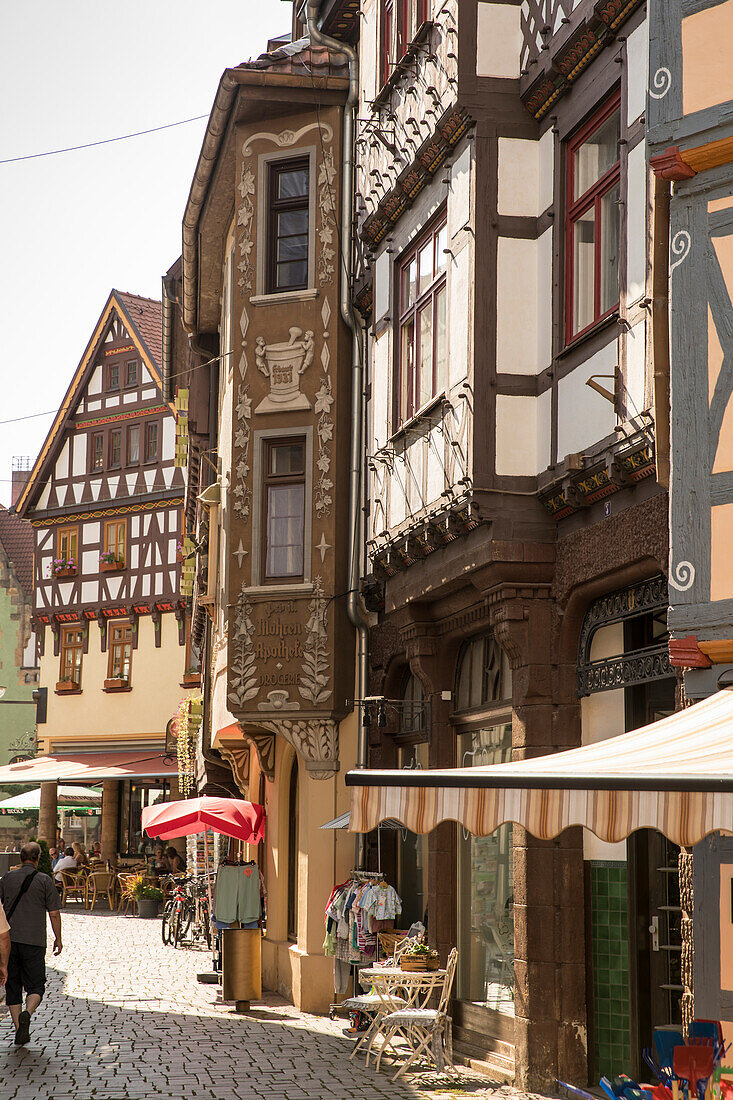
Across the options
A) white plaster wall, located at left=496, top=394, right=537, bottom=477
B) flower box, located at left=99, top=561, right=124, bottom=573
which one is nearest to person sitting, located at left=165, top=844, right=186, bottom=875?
flower box, located at left=99, top=561, right=124, bottom=573

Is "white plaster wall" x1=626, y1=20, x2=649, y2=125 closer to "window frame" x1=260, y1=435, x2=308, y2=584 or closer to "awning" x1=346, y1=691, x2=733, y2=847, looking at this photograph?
"awning" x1=346, y1=691, x2=733, y2=847

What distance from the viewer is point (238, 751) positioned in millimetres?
21016

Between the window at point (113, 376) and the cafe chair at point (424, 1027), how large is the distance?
105 ft

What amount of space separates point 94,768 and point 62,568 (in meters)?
8.03

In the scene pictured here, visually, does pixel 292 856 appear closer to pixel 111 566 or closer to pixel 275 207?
pixel 275 207

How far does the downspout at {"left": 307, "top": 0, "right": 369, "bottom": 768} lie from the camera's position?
15.9m

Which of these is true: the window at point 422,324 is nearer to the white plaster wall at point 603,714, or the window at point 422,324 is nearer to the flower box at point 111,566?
the white plaster wall at point 603,714

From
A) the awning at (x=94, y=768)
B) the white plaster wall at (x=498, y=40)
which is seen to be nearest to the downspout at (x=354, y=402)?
the white plaster wall at (x=498, y=40)

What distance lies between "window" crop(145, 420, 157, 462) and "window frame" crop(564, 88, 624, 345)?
30515mm

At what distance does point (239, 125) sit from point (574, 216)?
7.68 meters

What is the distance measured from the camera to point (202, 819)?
16734 millimetres

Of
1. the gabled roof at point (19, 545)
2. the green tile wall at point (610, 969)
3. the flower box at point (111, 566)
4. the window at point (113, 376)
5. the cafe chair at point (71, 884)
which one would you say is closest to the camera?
the green tile wall at point (610, 969)

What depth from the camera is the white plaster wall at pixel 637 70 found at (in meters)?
9.07

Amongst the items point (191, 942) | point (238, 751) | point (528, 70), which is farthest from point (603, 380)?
point (191, 942)
